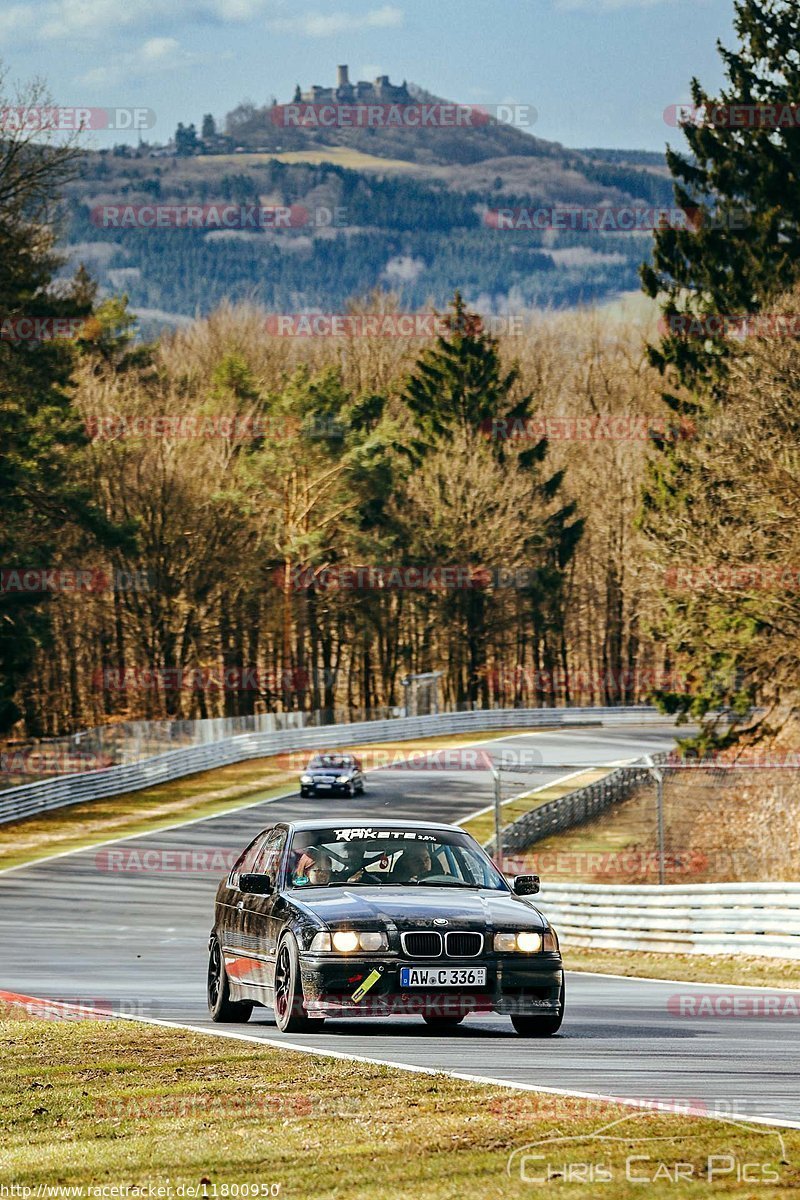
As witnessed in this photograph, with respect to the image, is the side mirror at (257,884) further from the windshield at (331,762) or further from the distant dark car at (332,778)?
the windshield at (331,762)

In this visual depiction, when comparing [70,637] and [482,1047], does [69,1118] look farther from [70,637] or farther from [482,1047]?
[70,637]

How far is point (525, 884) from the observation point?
12938 millimetres

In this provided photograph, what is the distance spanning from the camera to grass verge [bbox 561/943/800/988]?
67.0 feet

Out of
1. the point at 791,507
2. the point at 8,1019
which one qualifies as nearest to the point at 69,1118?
the point at 8,1019

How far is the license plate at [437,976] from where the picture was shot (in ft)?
37.3

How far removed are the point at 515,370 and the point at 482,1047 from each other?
80115 mm

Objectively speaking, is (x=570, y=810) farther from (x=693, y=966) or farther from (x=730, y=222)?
(x=730, y=222)

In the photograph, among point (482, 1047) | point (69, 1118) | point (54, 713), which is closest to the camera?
point (69, 1118)

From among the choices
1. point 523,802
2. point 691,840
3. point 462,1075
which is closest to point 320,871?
point 462,1075

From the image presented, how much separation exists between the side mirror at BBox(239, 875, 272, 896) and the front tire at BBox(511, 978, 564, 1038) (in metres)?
1.87

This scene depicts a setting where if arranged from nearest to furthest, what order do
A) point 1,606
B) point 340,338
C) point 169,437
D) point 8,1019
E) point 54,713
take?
point 8,1019 < point 1,606 < point 169,437 < point 54,713 < point 340,338

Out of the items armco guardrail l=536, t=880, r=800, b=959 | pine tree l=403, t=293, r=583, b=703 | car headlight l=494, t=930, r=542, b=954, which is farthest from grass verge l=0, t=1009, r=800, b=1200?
pine tree l=403, t=293, r=583, b=703

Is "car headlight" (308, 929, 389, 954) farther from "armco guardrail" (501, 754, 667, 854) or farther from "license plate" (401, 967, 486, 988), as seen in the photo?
"armco guardrail" (501, 754, 667, 854)

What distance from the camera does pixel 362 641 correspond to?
291ft
